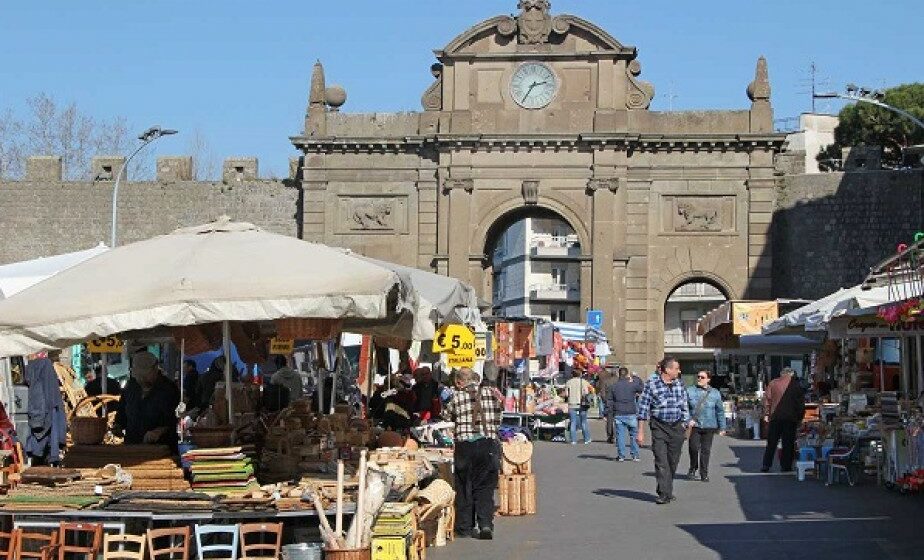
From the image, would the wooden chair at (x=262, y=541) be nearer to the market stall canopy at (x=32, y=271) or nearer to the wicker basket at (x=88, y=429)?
the wicker basket at (x=88, y=429)

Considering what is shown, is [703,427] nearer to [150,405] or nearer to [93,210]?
[150,405]

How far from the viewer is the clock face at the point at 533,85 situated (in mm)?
45812

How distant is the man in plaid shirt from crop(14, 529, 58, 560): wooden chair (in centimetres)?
445

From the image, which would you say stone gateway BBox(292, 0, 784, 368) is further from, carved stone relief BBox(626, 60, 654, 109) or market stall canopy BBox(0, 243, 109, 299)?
market stall canopy BBox(0, 243, 109, 299)

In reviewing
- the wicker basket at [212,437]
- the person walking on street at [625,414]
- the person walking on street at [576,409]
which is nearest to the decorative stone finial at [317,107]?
the person walking on street at [576,409]

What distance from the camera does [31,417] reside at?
1859 centimetres

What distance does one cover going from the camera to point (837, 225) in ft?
158

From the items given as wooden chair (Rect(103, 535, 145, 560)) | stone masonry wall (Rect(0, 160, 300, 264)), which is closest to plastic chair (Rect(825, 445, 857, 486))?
wooden chair (Rect(103, 535, 145, 560))

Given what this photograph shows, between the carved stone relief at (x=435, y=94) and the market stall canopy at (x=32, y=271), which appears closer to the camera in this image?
the market stall canopy at (x=32, y=271)

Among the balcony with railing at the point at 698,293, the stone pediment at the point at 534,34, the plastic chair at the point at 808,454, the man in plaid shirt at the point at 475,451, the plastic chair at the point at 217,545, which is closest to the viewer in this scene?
the plastic chair at the point at 217,545

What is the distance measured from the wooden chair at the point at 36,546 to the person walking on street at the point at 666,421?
8398 mm

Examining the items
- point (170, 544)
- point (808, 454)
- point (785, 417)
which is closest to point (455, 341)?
point (785, 417)

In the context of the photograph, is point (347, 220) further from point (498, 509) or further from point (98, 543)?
point (98, 543)

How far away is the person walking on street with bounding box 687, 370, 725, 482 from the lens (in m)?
22.6
